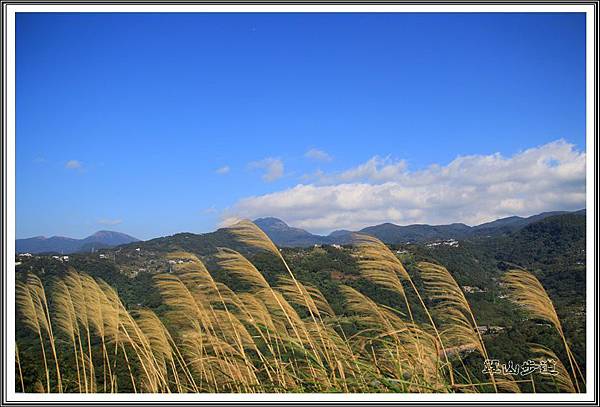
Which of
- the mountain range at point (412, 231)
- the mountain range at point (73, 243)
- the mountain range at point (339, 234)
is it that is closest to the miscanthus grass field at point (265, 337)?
the mountain range at point (73, 243)

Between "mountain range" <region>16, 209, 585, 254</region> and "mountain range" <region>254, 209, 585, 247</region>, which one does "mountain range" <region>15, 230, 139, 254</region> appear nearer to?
"mountain range" <region>16, 209, 585, 254</region>

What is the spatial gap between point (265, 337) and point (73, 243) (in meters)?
3.04

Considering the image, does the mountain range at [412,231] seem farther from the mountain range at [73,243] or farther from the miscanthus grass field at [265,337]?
the miscanthus grass field at [265,337]

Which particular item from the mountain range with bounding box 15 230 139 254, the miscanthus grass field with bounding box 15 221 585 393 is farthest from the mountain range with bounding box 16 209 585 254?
the miscanthus grass field with bounding box 15 221 585 393

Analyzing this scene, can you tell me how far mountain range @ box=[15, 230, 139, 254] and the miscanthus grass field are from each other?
2.71 feet

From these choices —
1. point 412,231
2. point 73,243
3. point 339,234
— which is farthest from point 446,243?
point 73,243

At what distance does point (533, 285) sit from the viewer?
2.52 metres

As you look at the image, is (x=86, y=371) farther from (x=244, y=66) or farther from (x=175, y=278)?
(x=244, y=66)

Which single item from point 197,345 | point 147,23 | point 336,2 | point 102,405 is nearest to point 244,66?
point 147,23

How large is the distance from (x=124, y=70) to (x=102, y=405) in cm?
267

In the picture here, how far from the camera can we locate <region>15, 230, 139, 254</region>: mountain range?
3753 mm

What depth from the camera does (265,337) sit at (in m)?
2.55

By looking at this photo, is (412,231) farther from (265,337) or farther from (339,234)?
(265,337)

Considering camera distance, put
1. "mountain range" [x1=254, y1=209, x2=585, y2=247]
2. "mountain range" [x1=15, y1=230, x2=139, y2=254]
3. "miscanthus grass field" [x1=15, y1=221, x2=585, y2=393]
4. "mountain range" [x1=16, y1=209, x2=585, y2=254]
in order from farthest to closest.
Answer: "mountain range" [x1=254, y1=209, x2=585, y2=247] < "mountain range" [x1=16, y1=209, x2=585, y2=254] < "mountain range" [x1=15, y1=230, x2=139, y2=254] < "miscanthus grass field" [x1=15, y1=221, x2=585, y2=393]
